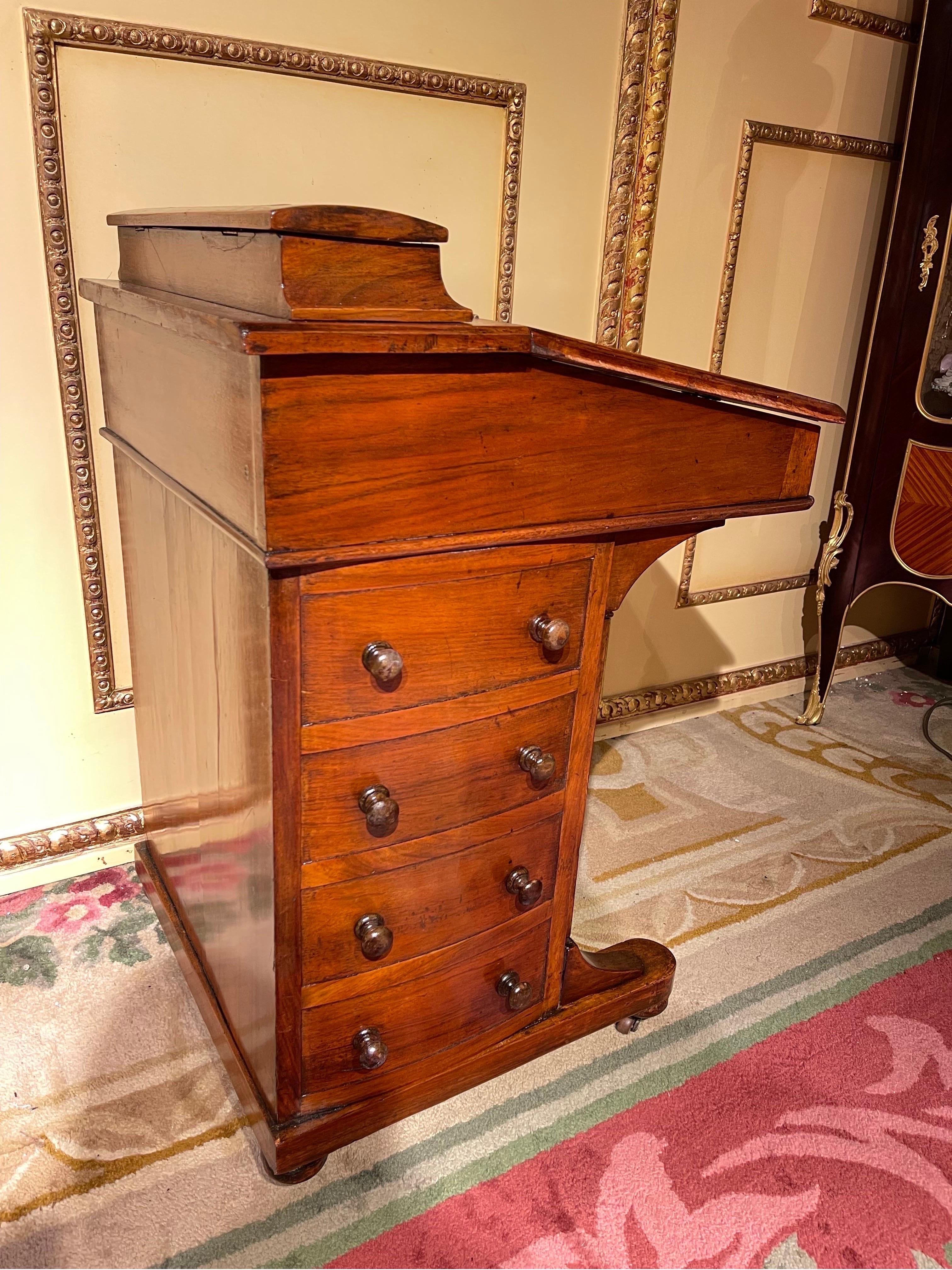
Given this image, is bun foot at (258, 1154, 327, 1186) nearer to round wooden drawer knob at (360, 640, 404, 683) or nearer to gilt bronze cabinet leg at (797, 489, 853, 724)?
round wooden drawer knob at (360, 640, 404, 683)

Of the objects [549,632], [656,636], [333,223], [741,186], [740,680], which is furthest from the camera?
[740,680]

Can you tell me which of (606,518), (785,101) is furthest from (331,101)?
(785,101)

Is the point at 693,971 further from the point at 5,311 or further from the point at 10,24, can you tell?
the point at 10,24

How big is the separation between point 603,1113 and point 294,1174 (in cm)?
39

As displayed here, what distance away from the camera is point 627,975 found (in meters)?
1.33

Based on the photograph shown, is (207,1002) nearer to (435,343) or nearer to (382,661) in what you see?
(382,661)

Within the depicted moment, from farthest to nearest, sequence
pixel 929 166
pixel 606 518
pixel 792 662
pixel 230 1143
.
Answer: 1. pixel 792 662
2. pixel 929 166
3. pixel 230 1143
4. pixel 606 518

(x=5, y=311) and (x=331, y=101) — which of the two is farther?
(x=331, y=101)

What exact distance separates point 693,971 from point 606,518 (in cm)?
82

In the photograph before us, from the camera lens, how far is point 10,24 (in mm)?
1224

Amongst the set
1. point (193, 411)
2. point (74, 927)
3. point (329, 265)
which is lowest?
point (74, 927)

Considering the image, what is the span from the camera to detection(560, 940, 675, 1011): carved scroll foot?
4.21 ft

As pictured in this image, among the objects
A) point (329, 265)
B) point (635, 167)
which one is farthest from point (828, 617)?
point (329, 265)

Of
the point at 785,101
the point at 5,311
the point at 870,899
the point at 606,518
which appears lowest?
the point at 870,899
